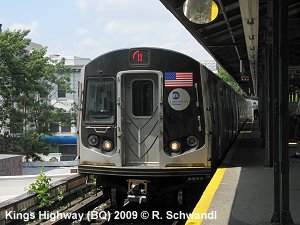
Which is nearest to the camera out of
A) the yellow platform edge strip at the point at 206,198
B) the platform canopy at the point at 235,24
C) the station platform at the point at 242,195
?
the yellow platform edge strip at the point at 206,198

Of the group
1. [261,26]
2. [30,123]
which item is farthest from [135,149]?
[30,123]

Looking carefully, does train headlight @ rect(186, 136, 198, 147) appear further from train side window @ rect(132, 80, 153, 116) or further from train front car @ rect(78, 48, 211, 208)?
train side window @ rect(132, 80, 153, 116)

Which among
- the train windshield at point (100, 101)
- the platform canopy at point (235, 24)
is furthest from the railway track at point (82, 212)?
the platform canopy at point (235, 24)

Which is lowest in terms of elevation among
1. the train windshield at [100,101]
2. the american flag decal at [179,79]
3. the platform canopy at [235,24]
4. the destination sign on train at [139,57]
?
the train windshield at [100,101]

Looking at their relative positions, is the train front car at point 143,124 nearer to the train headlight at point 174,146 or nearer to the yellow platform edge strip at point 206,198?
the train headlight at point 174,146

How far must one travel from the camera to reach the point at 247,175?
9.25 meters

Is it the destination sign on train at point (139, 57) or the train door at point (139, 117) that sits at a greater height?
the destination sign on train at point (139, 57)

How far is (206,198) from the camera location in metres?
7.04

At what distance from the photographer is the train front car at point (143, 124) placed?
795 centimetres

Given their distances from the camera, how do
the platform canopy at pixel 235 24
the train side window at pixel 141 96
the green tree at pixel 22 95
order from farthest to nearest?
the green tree at pixel 22 95 → the train side window at pixel 141 96 → the platform canopy at pixel 235 24

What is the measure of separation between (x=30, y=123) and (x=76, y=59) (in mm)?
18909

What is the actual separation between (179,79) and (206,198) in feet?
7.01

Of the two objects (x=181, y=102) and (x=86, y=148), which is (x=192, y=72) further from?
(x=86, y=148)

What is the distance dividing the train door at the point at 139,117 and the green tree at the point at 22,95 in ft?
61.8
